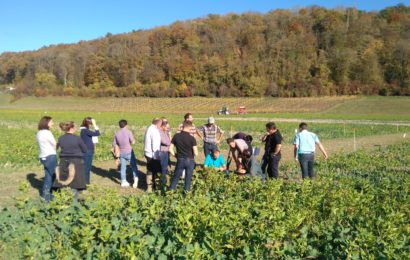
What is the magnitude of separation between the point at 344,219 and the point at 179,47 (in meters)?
125

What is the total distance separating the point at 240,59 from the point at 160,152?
109 meters

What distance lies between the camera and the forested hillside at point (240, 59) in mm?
95312

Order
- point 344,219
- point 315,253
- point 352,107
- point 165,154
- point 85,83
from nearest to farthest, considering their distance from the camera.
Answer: point 315,253
point 344,219
point 165,154
point 352,107
point 85,83

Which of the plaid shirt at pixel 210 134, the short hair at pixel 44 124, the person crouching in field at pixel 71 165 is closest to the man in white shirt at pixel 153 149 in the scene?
the person crouching in field at pixel 71 165

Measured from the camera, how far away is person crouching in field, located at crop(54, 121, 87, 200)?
7965 millimetres

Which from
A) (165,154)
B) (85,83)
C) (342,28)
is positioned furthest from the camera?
(85,83)

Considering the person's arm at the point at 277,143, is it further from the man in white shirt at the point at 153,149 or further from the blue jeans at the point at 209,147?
the man in white shirt at the point at 153,149

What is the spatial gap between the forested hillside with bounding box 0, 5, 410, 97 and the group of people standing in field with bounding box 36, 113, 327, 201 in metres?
79.0

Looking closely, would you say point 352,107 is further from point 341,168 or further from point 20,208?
point 20,208

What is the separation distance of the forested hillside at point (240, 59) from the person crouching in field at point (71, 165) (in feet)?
273

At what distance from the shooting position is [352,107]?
70188 millimetres

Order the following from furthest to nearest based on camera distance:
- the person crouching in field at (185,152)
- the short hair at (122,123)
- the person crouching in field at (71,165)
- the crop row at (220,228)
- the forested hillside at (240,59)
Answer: the forested hillside at (240,59) < the short hair at (122,123) < the person crouching in field at (185,152) < the person crouching in field at (71,165) < the crop row at (220,228)

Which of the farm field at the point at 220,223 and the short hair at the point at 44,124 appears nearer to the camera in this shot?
the farm field at the point at 220,223

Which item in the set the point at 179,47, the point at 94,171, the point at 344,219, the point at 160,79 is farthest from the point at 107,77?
the point at 344,219
